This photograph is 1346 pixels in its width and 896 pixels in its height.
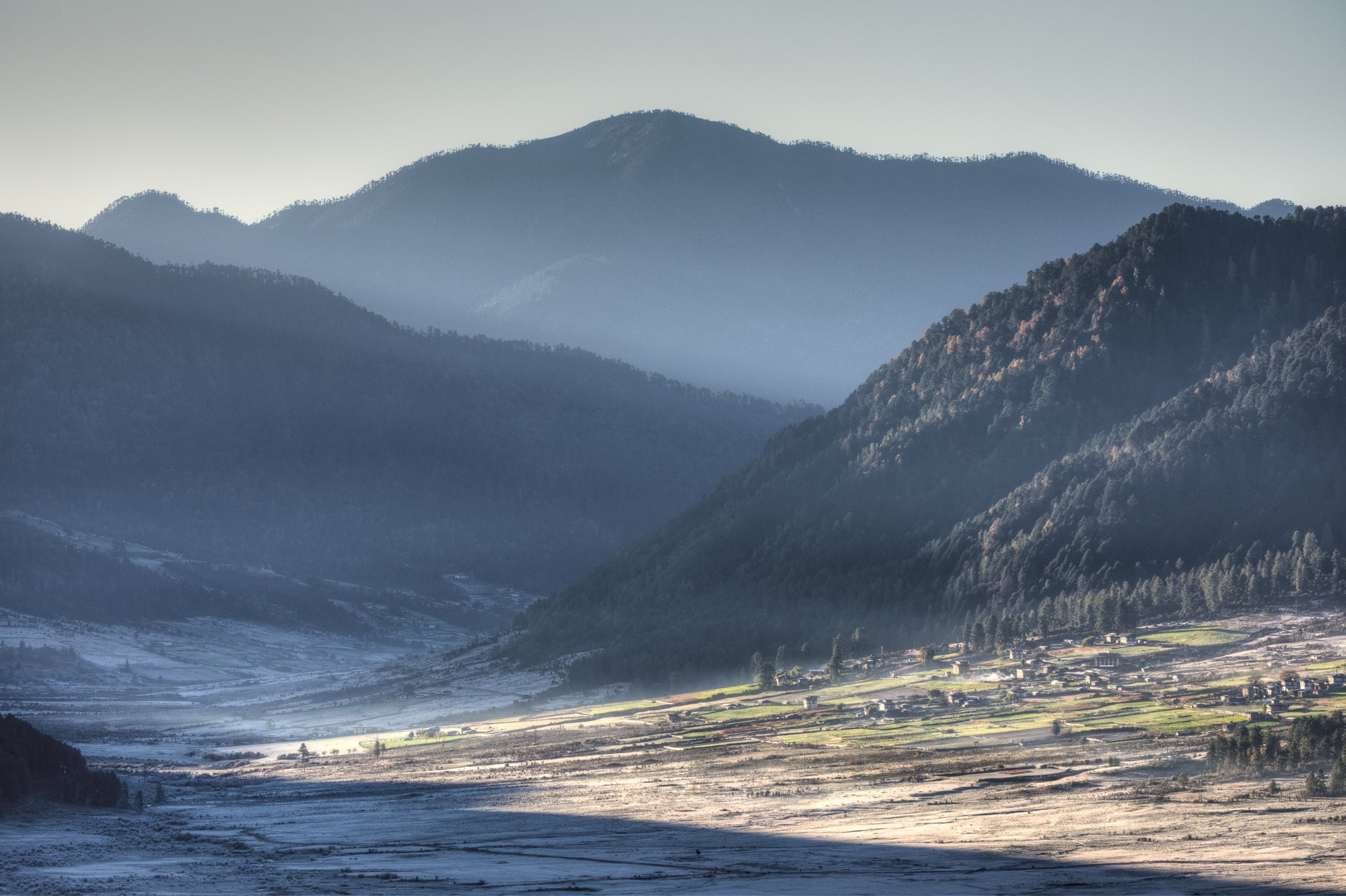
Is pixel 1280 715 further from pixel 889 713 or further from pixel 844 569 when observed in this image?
pixel 844 569

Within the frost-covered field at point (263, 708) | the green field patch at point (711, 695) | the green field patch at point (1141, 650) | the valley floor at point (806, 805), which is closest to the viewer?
the valley floor at point (806, 805)

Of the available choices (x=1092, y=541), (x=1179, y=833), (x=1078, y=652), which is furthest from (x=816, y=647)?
(x=1179, y=833)

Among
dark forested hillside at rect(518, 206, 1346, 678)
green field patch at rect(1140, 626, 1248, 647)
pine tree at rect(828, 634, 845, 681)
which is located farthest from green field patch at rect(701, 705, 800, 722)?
green field patch at rect(1140, 626, 1248, 647)

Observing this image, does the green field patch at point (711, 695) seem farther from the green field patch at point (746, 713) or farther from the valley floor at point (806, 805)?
the green field patch at point (746, 713)

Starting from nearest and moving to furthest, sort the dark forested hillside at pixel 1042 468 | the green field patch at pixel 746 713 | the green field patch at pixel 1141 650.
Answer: the green field patch at pixel 1141 650
the green field patch at pixel 746 713
the dark forested hillside at pixel 1042 468

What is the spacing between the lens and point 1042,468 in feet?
504

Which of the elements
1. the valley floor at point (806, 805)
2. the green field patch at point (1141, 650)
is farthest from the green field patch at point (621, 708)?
the green field patch at point (1141, 650)

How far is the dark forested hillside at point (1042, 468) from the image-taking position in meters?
131

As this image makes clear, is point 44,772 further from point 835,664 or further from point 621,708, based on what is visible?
point 835,664

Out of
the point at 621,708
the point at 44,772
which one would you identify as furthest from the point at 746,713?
the point at 44,772

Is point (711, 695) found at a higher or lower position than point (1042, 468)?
lower

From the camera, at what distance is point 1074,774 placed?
68562mm

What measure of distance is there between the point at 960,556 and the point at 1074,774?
76383 mm

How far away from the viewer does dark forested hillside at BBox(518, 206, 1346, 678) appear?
131250 mm
